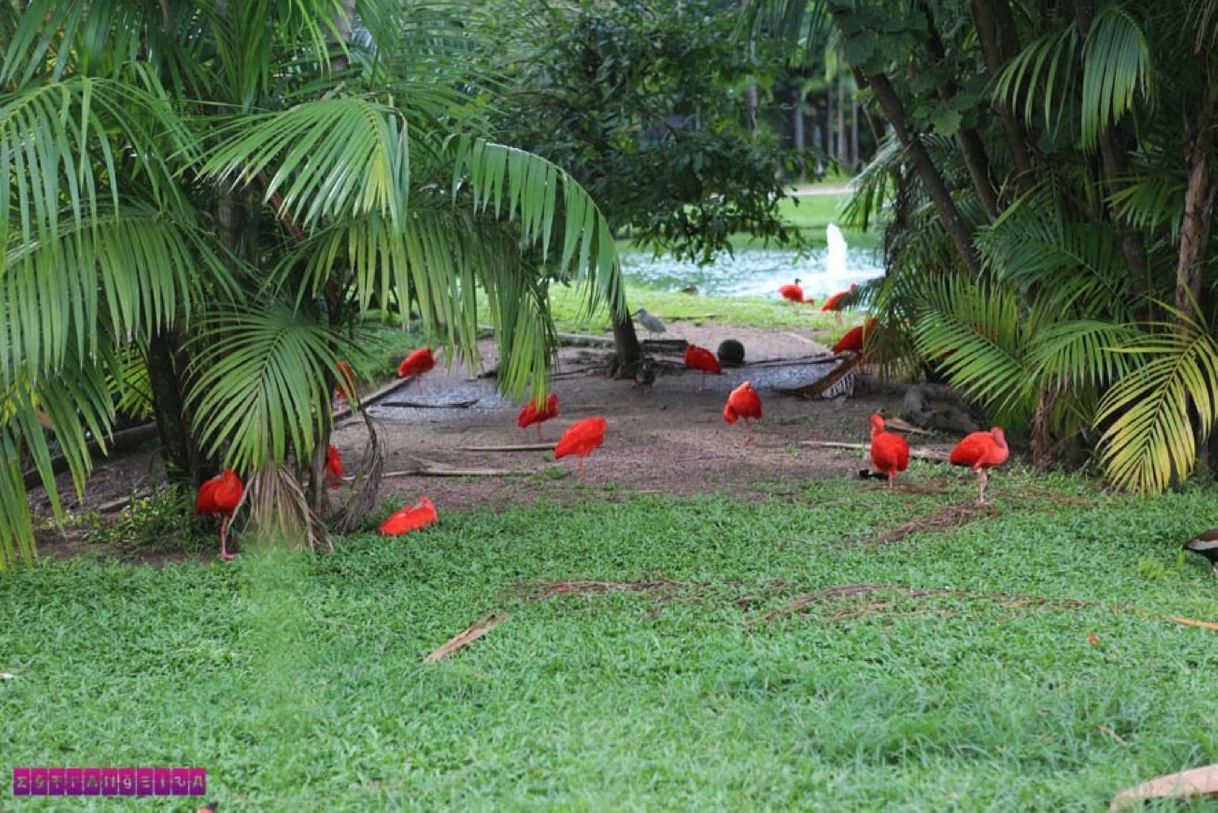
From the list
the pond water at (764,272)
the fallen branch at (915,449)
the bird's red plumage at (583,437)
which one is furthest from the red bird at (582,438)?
the pond water at (764,272)

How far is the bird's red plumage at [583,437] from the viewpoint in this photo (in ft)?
21.4

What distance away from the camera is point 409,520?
546 cm

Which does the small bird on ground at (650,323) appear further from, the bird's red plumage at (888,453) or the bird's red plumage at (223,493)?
the bird's red plumage at (223,493)

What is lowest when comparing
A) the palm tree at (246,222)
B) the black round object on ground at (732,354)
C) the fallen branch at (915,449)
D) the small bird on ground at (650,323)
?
the fallen branch at (915,449)

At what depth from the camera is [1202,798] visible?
2887 millimetres

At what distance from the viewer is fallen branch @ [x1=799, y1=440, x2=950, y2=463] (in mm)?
6812

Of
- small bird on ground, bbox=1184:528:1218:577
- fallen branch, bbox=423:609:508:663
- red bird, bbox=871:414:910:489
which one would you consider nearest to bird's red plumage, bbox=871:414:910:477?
red bird, bbox=871:414:910:489

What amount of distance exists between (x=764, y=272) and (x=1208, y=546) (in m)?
17.1

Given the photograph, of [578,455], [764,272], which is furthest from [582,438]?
[764,272]

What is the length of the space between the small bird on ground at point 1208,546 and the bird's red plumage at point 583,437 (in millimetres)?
2817

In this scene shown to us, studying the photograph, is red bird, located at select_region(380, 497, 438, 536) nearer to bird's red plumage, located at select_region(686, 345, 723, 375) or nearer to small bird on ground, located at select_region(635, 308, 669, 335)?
bird's red plumage, located at select_region(686, 345, 723, 375)

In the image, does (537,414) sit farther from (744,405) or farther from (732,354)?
(732,354)

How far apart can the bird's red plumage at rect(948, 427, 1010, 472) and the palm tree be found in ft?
6.15

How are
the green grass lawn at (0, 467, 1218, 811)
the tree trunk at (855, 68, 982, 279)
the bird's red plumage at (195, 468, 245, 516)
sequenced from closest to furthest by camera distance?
the green grass lawn at (0, 467, 1218, 811) < the bird's red plumage at (195, 468, 245, 516) < the tree trunk at (855, 68, 982, 279)
